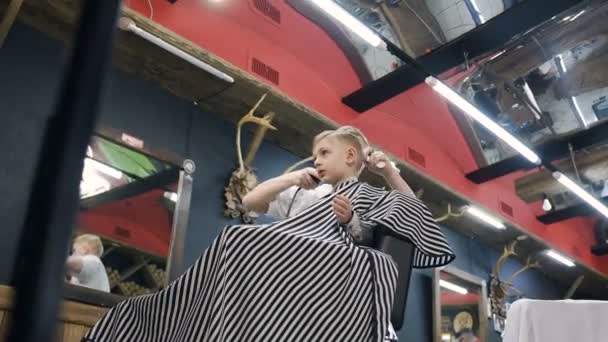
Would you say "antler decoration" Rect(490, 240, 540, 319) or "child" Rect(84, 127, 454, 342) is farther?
"antler decoration" Rect(490, 240, 540, 319)

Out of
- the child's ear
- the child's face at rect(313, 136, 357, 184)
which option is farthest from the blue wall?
the child's ear

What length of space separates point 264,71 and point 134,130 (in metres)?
1.00

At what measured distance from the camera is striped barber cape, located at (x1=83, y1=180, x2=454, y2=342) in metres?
1.34

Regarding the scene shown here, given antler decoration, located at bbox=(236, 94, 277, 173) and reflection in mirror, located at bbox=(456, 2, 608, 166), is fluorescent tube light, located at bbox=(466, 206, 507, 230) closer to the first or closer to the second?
reflection in mirror, located at bbox=(456, 2, 608, 166)

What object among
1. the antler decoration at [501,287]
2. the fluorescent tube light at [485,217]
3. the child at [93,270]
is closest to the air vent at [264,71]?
the child at [93,270]

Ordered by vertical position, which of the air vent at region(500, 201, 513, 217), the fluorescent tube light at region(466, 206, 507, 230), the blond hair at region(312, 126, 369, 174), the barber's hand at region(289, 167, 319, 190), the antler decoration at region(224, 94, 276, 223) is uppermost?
the air vent at region(500, 201, 513, 217)

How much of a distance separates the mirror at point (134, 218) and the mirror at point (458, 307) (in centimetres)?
293

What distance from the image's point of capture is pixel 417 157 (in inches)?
198

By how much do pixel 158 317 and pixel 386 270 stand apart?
639 mm

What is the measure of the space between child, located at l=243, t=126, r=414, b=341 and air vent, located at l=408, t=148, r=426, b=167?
9.06ft

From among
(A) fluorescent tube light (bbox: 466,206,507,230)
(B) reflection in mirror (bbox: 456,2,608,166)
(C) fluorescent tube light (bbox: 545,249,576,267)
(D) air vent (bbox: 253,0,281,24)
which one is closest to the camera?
(D) air vent (bbox: 253,0,281,24)

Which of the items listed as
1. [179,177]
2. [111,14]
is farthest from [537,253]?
[111,14]

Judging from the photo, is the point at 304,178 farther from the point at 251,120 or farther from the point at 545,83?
the point at 545,83

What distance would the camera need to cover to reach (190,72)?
3.24 meters
